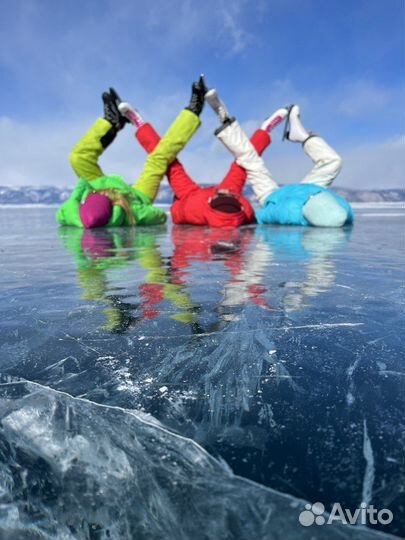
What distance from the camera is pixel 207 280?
1.57 metres

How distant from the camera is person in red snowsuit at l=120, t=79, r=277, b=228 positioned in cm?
512

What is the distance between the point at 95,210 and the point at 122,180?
38.1 inches

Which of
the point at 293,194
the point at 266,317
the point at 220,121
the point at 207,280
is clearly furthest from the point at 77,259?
the point at 220,121

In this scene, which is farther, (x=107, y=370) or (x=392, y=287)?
(x=392, y=287)

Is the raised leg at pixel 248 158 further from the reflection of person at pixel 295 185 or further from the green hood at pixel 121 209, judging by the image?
the green hood at pixel 121 209

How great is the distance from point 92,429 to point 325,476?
0.36 metres

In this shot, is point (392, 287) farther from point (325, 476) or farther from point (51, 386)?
point (51, 386)

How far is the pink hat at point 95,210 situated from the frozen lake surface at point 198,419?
12.9ft

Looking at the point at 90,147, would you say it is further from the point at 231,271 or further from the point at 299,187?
the point at 231,271

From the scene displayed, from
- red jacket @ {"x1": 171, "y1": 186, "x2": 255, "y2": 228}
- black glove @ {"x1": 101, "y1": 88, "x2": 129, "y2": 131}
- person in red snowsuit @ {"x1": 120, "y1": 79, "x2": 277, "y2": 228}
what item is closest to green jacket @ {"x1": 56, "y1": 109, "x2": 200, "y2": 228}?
black glove @ {"x1": 101, "y1": 88, "x2": 129, "y2": 131}

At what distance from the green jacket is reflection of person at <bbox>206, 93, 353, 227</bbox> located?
706 mm

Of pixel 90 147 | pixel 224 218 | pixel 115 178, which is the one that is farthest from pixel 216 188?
pixel 90 147

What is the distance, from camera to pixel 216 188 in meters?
5.57

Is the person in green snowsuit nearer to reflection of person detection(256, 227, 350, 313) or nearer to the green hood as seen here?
the green hood
